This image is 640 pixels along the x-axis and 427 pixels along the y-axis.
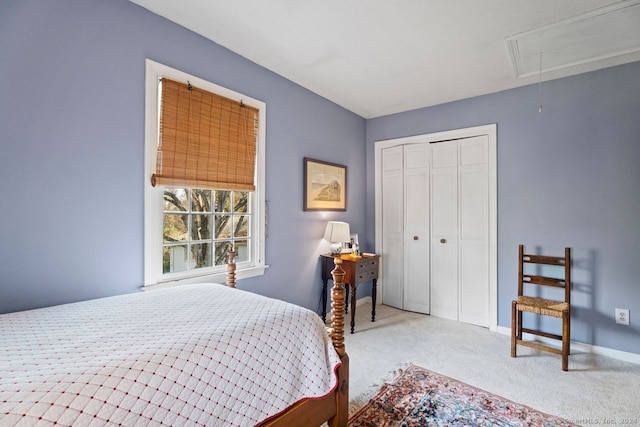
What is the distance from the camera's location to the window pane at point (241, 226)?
2.64 m

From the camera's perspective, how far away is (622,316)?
262 cm

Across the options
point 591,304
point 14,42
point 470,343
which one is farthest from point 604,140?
point 14,42

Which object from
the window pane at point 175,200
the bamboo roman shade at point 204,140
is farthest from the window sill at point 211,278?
the bamboo roman shade at point 204,140

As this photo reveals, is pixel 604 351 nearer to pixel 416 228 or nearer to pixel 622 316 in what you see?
pixel 622 316

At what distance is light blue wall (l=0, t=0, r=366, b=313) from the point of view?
4.94 ft

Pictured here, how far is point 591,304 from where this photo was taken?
2.73 m

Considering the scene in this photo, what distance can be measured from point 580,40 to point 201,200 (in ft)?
10.4

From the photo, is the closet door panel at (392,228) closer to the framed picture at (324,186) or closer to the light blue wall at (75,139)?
the framed picture at (324,186)

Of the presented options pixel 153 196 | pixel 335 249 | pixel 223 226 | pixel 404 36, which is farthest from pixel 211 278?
pixel 404 36

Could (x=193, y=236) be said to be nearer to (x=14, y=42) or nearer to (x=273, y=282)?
(x=273, y=282)

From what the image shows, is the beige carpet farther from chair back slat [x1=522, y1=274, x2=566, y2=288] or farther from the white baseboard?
chair back slat [x1=522, y1=274, x2=566, y2=288]

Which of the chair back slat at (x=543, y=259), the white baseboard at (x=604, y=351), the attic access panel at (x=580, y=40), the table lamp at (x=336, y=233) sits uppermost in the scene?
the attic access panel at (x=580, y=40)

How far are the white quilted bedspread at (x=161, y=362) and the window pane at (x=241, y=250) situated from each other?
98 centimetres

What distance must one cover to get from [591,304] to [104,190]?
404 centimetres
